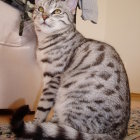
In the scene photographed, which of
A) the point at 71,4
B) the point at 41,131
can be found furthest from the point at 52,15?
the point at 41,131

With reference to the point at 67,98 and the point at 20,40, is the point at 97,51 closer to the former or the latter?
the point at 67,98

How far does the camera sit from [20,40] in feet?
5.96

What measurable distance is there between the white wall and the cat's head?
6.38ft

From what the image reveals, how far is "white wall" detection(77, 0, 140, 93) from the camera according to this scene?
143 inches

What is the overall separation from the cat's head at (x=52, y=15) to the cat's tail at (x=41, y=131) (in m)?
0.62

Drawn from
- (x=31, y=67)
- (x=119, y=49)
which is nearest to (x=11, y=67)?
(x=31, y=67)

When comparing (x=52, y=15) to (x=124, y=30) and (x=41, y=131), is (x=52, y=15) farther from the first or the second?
(x=124, y=30)

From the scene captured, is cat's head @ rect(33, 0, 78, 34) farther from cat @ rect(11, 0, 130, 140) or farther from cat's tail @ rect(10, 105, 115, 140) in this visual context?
cat's tail @ rect(10, 105, 115, 140)

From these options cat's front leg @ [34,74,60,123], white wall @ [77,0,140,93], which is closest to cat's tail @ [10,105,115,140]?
cat's front leg @ [34,74,60,123]

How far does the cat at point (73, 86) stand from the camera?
1.19 m

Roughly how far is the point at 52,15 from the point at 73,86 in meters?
0.46

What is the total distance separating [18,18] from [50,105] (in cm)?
66

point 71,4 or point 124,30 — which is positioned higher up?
point 71,4

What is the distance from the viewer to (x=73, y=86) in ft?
4.60
